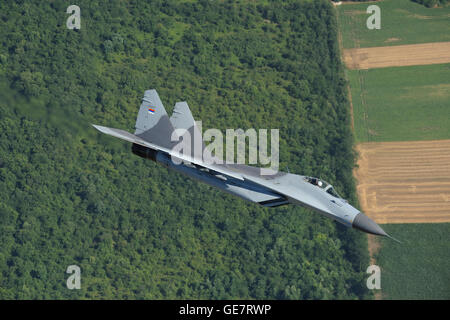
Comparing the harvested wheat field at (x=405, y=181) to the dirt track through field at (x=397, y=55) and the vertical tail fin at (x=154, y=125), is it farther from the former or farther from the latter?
the vertical tail fin at (x=154, y=125)

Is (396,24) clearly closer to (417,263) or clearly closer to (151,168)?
(417,263)

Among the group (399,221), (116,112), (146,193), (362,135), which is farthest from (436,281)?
(116,112)

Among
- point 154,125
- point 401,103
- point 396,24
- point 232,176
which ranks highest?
point 396,24

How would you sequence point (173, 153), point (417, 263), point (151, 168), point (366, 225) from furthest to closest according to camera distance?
point (151, 168) → point (417, 263) → point (173, 153) → point (366, 225)

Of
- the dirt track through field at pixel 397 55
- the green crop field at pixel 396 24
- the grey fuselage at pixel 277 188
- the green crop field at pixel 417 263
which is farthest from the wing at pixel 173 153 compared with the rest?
the green crop field at pixel 396 24

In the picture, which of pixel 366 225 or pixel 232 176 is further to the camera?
pixel 232 176

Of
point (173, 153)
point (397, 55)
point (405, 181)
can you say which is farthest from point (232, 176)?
point (397, 55)
